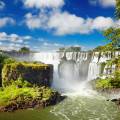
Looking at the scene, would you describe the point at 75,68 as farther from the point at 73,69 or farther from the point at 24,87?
the point at 24,87

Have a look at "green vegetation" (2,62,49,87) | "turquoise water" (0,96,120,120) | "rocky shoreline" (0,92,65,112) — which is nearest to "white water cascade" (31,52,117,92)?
"green vegetation" (2,62,49,87)

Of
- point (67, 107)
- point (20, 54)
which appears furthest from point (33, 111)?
point (20, 54)

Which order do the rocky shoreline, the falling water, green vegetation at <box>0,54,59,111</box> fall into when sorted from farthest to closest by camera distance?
1. green vegetation at <box>0,54,59,111</box>
2. the rocky shoreline
3. the falling water

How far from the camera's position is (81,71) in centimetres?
5647

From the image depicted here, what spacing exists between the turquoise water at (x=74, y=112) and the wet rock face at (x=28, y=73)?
8.56 m

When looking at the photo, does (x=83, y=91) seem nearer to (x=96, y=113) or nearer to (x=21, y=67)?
(x=21, y=67)

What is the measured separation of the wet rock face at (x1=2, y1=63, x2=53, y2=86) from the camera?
42.0 meters

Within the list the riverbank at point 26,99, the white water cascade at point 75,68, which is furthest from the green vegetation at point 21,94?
the white water cascade at point 75,68

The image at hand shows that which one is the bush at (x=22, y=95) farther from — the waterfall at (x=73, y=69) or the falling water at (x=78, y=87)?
the waterfall at (x=73, y=69)

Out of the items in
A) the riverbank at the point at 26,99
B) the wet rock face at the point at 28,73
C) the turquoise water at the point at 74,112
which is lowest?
the turquoise water at the point at 74,112

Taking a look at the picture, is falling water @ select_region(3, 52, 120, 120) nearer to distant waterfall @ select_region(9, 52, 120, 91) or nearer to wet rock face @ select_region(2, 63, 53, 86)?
distant waterfall @ select_region(9, 52, 120, 91)

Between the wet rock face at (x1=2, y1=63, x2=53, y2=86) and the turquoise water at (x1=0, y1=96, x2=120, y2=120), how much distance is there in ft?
28.1

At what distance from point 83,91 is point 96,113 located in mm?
14229

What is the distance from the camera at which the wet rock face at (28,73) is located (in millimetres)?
42000
